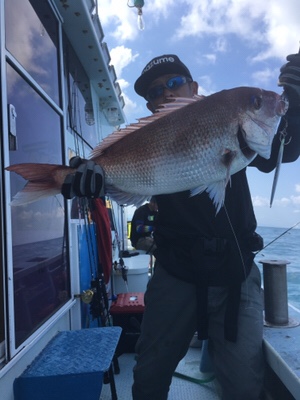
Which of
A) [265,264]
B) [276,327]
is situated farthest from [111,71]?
[276,327]

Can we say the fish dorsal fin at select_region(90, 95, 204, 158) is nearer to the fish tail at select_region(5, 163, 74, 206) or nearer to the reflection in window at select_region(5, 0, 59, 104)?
the fish tail at select_region(5, 163, 74, 206)

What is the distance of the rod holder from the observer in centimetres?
288

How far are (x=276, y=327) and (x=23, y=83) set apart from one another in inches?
109

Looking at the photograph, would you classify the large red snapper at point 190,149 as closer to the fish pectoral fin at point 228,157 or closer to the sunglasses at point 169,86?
the fish pectoral fin at point 228,157

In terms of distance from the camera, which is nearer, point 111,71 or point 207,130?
point 207,130

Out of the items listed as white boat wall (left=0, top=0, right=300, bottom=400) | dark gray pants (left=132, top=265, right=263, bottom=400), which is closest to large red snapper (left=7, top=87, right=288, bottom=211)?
dark gray pants (left=132, top=265, right=263, bottom=400)

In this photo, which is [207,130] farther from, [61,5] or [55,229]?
[61,5]

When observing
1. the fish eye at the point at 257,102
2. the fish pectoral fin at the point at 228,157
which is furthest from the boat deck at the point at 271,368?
the fish eye at the point at 257,102

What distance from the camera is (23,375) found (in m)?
2.35

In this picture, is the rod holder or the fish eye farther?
the rod holder

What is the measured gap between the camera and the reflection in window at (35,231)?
8.25ft

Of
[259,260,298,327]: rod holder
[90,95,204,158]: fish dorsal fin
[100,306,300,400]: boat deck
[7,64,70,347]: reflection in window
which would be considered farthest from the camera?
[259,260,298,327]: rod holder

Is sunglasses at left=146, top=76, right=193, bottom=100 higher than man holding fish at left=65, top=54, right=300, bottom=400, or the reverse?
sunglasses at left=146, top=76, right=193, bottom=100

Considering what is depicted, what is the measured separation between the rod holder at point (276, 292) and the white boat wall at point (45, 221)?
67 mm
